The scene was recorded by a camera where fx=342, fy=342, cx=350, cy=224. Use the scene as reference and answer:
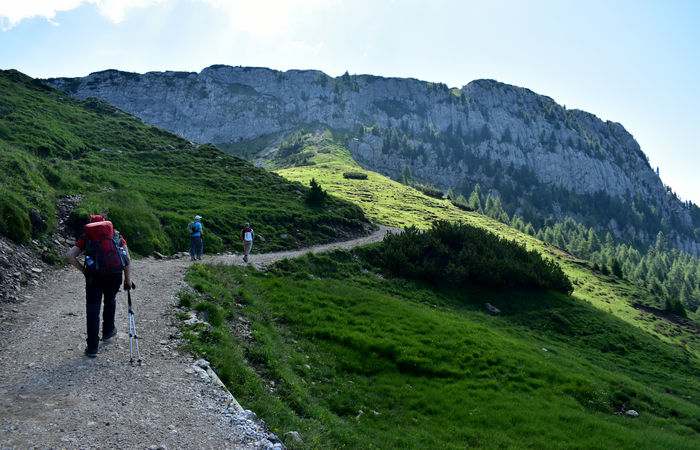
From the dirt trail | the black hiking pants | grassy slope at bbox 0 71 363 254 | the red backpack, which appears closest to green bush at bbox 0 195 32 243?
grassy slope at bbox 0 71 363 254

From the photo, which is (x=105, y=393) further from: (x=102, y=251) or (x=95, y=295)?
(x=102, y=251)

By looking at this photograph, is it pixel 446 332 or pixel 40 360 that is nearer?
pixel 40 360

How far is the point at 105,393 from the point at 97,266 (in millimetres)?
3279

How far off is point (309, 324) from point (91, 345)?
10.8 m

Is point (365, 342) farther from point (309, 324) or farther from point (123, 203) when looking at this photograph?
point (123, 203)

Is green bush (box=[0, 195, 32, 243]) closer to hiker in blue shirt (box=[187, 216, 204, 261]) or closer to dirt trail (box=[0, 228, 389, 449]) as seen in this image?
dirt trail (box=[0, 228, 389, 449])

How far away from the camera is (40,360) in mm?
8570

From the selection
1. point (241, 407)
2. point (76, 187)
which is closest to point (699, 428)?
point (241, 407)

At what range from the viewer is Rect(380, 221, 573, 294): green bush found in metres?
32.3

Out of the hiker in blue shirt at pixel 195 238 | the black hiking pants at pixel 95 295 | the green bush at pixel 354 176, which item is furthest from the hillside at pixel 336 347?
the green bush at pixel 354 176

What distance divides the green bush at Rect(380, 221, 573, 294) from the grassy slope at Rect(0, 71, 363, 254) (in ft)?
33.3

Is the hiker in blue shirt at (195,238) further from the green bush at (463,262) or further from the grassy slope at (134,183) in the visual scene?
the green bush at (463,262)

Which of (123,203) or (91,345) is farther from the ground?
(123,203)

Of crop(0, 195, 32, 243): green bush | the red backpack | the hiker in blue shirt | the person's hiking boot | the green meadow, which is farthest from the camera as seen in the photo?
the hiker in blue shirt
